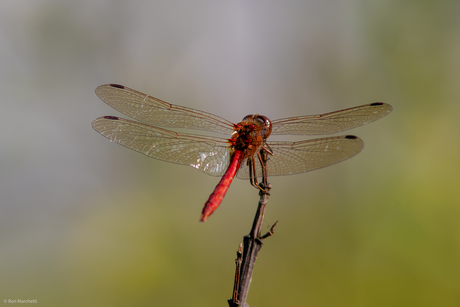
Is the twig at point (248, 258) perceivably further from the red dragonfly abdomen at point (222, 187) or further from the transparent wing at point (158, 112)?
the transparent wing at point (158, 112)

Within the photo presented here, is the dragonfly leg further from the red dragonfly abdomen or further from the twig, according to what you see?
the twig

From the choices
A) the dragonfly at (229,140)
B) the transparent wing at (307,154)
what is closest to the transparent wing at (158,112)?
the dragonfly at (229,140)

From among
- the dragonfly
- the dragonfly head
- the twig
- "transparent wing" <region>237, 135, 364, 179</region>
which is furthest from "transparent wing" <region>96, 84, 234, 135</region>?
the twig

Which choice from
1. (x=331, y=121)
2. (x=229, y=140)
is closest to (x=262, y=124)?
(x=229, y=140)

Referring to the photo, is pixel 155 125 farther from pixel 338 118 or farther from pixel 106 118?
pixel 338 118

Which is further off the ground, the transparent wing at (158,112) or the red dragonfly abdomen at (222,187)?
the transparent wing at (158,112)

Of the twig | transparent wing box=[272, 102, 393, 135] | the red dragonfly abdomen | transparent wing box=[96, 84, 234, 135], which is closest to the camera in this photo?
the twig
